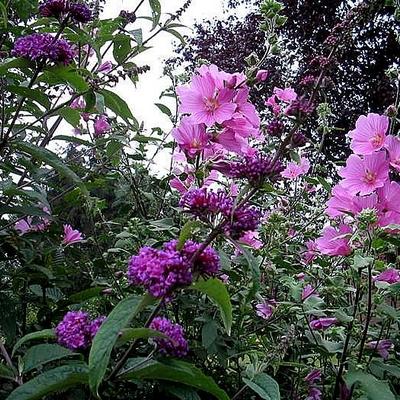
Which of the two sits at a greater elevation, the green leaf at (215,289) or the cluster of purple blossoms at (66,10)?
the cluster of purple blossoms at (66,10)

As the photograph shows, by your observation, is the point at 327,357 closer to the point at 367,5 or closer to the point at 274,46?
the point at 274,46

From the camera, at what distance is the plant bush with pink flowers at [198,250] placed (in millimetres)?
975

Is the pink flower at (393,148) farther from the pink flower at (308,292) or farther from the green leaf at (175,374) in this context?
the green leaf at (175,374)

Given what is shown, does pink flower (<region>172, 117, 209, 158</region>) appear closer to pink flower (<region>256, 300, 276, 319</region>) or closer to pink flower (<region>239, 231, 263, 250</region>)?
pink flower (<region>239, 231, 263, 250</region>)

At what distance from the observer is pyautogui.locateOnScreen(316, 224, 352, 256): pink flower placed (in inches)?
58.8

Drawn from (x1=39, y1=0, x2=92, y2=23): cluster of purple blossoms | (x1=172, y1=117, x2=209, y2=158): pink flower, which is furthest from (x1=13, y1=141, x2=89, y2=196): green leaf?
(x1=39, y1=0, x2=92, y2=23): cluster of purple blossoms

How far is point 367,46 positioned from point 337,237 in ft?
24.7

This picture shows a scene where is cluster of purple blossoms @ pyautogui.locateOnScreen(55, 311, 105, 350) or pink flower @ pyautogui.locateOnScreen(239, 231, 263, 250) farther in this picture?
pink flower @ pyautogui.locateOnScreen(239, 231, 263, 250)

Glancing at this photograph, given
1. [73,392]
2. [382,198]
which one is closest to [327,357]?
[382,198]

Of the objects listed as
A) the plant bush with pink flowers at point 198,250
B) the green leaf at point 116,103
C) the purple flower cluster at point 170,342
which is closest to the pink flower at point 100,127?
the plant bush with pink flowers at point 198,250

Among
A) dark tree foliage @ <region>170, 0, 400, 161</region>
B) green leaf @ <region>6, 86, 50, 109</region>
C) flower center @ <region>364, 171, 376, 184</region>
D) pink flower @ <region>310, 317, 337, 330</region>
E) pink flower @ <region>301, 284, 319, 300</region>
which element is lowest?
pink flower @ <region>310, 317, 337, 330</region>

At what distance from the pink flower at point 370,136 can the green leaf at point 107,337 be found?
2.48 ft

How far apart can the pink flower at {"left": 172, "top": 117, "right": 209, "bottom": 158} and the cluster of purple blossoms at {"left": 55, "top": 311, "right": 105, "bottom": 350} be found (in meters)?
0.44

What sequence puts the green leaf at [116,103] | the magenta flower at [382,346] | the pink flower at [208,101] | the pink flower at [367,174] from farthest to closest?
the green leaf at [116,103] → the magenta flower at [382,346] → the pink flower at [367,174] → the pink flower at [208,101]
